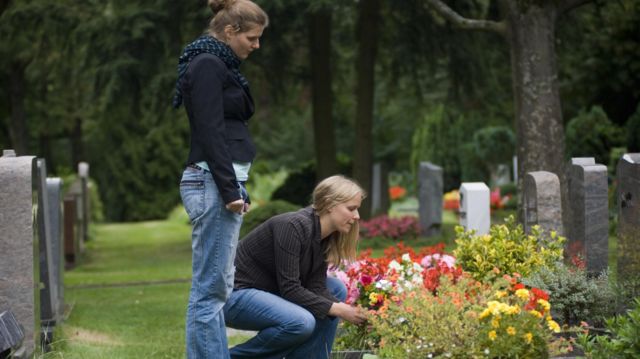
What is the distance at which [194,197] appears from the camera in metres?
5.00

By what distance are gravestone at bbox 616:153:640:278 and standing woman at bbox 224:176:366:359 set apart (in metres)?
2.24

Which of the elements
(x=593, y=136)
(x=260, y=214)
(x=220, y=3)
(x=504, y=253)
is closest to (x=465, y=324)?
(x=220, y=3)

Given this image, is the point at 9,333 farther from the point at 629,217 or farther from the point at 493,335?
the point at 629,217

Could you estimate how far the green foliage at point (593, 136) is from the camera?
64.1 feet

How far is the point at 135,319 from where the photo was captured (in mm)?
10203

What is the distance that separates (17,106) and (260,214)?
461 inches

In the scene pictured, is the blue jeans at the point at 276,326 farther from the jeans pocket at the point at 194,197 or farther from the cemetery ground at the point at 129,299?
the cemetery ground at the point at 129,299

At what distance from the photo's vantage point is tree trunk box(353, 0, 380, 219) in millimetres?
18516

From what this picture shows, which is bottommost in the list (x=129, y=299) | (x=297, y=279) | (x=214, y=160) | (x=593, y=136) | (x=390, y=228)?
(x=129, y=299)

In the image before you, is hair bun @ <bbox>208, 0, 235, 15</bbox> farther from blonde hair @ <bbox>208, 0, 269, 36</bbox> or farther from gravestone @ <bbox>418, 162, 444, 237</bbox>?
gravestone @ <bbox>418, 162, 444, 237</bbox>

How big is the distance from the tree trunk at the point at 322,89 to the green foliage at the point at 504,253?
11445 mm

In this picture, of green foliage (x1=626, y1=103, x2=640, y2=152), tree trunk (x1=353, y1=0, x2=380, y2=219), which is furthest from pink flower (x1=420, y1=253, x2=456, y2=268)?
green foliage (x1=626, y1=103, x2=640, y2=152)

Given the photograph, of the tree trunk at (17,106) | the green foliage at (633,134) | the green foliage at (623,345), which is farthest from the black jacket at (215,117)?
the tree trunk at (17,106)

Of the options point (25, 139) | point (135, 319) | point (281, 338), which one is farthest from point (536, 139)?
point (25, 139)
